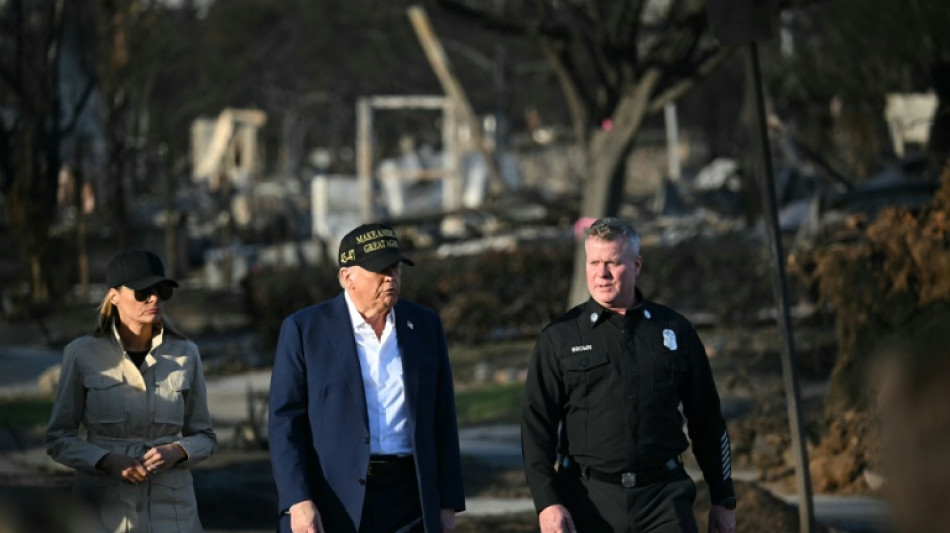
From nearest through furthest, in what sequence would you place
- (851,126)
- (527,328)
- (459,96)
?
(527,328) → (851,126) → (459,96)

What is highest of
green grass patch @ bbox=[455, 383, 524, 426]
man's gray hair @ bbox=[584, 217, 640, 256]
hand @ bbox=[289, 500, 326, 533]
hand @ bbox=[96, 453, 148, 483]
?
man's gray hair @ bbox=[584, 217, 640, 256]

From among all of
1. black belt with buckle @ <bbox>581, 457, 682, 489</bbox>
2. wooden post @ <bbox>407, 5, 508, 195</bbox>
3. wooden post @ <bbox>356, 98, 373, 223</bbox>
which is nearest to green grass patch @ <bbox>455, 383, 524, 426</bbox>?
black belt with buckle @ <bbox>581, 457, 682, 489</bbox>

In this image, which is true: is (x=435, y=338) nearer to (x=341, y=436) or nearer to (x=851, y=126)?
(x=341, y=436)

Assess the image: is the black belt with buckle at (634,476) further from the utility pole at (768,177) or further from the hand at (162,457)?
the utility pole at (768,177)

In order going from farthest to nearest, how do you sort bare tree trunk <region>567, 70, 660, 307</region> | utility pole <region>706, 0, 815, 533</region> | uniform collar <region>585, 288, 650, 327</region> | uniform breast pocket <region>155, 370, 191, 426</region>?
bare tree trunk <region>567, 70, 660, 307</region>
utility pole <region>706, 0, 815, 533</region>
uniform breast pocket <region>155, 370, 191, 426</region>
uniform collar <region>585, 288, 650, 327</region>

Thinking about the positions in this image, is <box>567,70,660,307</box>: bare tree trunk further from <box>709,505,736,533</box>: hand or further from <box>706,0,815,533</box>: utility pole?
<box>709,505,736,533</box>: hand

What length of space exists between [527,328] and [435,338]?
43.9 ft

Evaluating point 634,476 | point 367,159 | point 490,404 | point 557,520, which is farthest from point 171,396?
point 367,159

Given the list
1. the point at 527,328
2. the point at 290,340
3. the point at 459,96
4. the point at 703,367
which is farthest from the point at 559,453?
the point at 459,96

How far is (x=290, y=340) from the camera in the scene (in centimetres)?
565

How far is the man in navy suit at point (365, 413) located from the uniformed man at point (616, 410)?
338 mm

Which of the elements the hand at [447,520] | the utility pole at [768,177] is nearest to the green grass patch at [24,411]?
the utility pole at [768,177]

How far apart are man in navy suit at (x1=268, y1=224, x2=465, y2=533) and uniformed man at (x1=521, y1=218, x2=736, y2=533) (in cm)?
34

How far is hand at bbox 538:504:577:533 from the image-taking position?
5.51m
